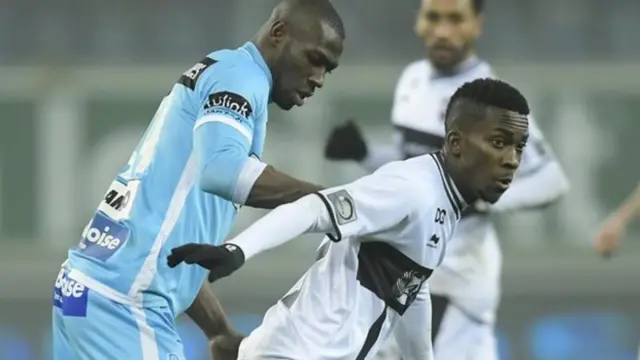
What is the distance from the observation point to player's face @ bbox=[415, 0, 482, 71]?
634 cm

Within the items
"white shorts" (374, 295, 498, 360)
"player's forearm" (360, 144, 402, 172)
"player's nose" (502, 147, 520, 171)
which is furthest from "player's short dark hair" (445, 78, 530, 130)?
"white shorts" (374, 295, 498, 360)

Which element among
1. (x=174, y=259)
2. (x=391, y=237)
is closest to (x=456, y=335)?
(x=391, y=237)

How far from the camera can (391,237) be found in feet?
13.7

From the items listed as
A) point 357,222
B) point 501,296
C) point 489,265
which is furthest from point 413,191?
point 501,296

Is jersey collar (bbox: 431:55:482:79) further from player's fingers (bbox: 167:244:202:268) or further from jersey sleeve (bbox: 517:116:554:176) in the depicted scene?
player's fingers (bbox: 167:244:202:268)

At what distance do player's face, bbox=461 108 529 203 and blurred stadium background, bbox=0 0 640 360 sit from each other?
245 inches

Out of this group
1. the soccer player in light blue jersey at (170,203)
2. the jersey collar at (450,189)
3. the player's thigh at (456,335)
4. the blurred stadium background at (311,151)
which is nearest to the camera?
the soccer player in light blue jersey at (170,203)

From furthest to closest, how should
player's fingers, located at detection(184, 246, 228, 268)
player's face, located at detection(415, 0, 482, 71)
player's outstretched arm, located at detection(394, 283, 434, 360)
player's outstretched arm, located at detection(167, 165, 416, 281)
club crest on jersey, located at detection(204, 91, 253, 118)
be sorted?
player's face, located at detection(415, 0, 482, 71) < player's outstretched arm, located at detection(394, 283, 434, 360) < club crest on jersey, located at detection(204, 91, 253, 118) < player's outstretched arm, located at detection(167, 165, 416, 281) < player's fingers, located at detection(184, 246, 228, 268)

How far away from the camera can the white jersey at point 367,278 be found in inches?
164

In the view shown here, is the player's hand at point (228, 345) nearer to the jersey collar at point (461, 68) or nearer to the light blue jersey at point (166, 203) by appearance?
the light blue jersey at point (166, 203)

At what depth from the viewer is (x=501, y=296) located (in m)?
10.9

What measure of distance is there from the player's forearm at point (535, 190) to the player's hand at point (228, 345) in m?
1.85

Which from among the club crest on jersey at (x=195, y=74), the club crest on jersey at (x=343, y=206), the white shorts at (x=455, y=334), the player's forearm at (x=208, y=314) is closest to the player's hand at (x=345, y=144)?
the white shorts at (x=455, y=334)

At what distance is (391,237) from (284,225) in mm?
400
